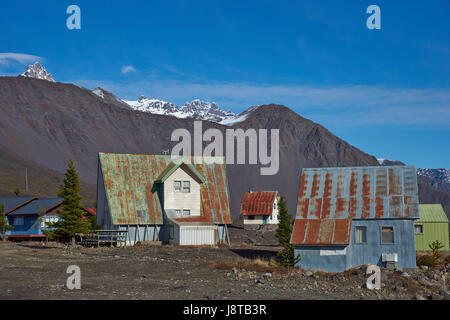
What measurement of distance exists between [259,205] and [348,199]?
64.9 m

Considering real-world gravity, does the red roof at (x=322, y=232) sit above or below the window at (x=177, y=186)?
below

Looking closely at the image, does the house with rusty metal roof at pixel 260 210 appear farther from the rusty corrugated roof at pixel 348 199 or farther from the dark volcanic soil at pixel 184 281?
the rusty corrugated roof at pixel 348 199

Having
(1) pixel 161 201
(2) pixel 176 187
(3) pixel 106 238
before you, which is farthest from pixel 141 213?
(2) pixel 176 187

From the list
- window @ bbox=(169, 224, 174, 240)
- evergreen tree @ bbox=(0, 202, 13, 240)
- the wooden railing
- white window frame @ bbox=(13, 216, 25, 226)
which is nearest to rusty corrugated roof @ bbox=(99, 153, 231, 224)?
window @ bbox=(169, 224, 174, 240)

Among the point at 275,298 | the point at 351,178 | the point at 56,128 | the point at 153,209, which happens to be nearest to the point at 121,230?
the point at 153,209

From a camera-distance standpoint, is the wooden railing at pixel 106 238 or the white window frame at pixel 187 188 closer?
the wooden railing at pixel 106 238

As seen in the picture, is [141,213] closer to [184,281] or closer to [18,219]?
[184,281]

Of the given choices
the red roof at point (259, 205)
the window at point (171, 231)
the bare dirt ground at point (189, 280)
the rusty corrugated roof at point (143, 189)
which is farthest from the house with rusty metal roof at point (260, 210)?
the bare dirt ground at point (189, 280)

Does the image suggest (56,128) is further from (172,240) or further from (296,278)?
(296,278)

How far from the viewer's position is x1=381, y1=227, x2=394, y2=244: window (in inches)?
1164

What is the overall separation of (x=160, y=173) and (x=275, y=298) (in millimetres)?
31087

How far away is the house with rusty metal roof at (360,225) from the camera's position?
95.5 ft

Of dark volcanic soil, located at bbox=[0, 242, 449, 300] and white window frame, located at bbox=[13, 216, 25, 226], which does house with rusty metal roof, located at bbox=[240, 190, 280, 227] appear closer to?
white window frame, located at bbox=[13, 216, 25, 226]

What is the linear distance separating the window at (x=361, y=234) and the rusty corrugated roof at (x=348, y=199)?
645mm
